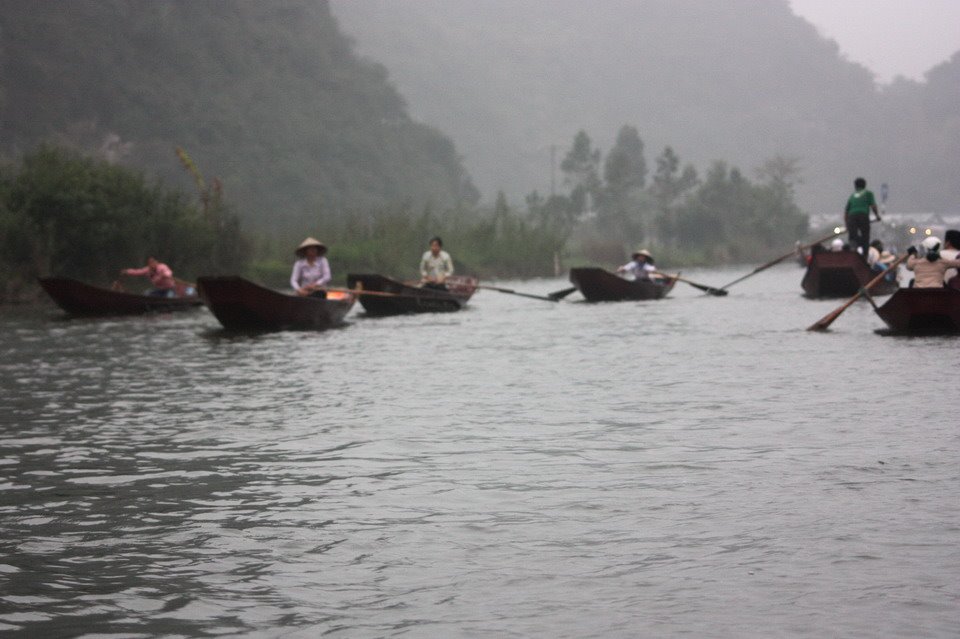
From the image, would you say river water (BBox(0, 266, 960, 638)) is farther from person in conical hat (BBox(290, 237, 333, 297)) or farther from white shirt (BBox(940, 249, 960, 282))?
person in conical hat (BBox(290, 237, 333, 297))

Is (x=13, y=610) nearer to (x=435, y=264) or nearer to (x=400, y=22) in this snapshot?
(x=435, y=264)

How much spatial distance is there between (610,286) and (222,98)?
162 ft

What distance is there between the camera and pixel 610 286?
3422cm

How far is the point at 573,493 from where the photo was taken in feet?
28.3

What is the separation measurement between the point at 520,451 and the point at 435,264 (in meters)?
20.9

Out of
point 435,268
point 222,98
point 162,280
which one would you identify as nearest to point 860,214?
point 435,268

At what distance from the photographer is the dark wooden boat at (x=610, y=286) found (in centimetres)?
3384

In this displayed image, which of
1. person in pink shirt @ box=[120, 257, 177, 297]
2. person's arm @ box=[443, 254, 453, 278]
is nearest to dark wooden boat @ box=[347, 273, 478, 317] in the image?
person's arm @ box=[443, 254, 453, 278]

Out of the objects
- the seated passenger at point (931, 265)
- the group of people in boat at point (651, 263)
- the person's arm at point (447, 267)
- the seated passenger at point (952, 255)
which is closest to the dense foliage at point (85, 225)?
the group of people in boat at point (651, 263)

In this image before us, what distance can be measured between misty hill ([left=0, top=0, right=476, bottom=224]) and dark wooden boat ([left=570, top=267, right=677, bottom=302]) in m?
30.9

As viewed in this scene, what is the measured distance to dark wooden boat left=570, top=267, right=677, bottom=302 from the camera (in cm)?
3384

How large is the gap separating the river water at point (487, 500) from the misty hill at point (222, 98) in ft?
163

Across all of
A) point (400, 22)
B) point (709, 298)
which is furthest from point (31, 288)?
point (400, 22)

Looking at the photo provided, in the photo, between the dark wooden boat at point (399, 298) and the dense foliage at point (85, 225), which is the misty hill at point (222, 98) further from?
the dark wooden boat at point (399, 298)
